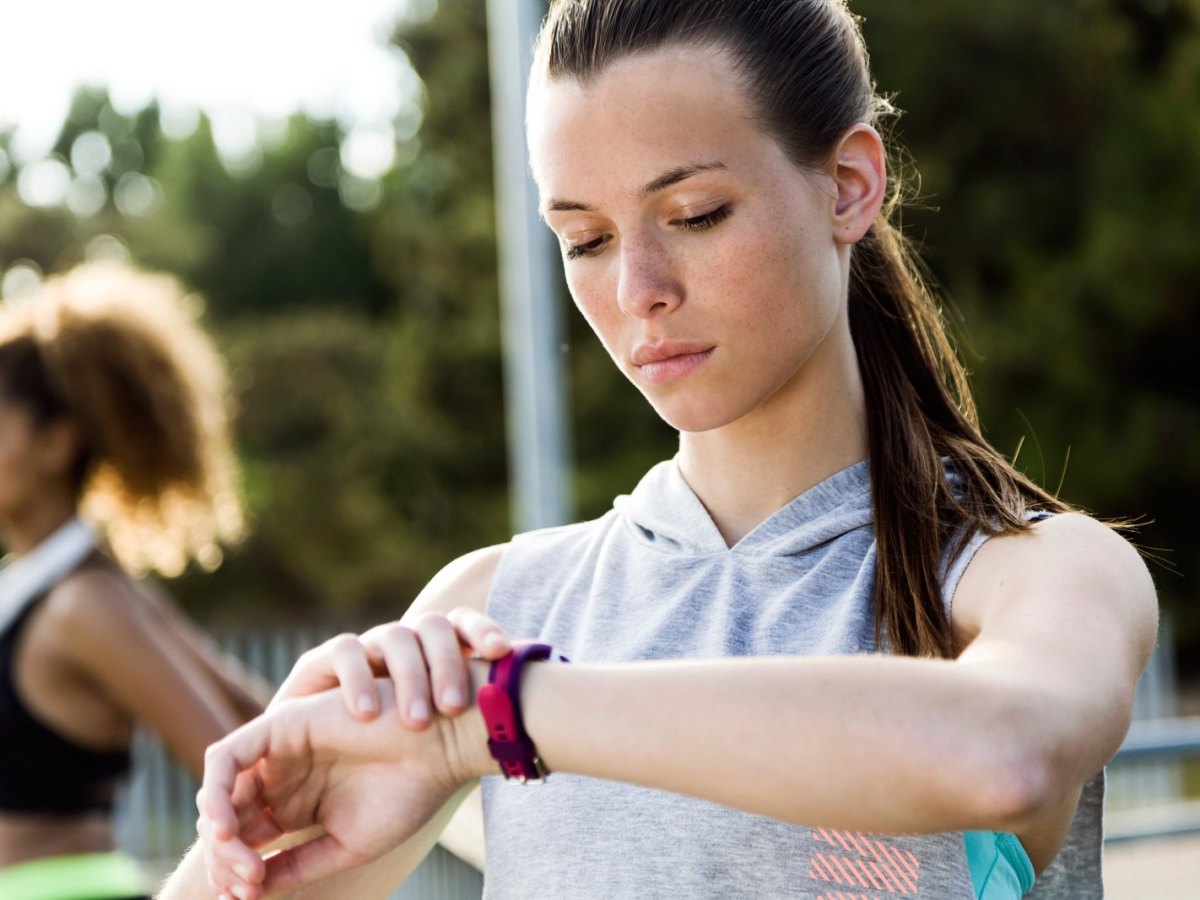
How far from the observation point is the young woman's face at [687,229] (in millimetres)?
1454

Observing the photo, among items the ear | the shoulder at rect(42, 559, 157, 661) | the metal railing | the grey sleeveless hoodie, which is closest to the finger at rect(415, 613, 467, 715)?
the grey sleeveless hoodie

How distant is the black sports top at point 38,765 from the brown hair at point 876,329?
194 centimetres

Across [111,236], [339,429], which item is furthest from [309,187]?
[339,429]

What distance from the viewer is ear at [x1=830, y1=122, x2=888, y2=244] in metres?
1.59

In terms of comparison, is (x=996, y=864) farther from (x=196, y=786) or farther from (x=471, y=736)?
(x=196, y=786)

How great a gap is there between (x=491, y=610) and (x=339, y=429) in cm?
1830

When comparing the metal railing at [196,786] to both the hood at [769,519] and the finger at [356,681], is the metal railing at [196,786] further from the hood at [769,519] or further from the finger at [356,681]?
the finger at [356,681]

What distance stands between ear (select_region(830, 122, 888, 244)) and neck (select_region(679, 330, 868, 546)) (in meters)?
0.13

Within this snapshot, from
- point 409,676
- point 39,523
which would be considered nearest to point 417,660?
point 409,676

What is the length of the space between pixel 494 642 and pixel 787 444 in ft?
1.72

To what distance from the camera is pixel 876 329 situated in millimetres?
1741

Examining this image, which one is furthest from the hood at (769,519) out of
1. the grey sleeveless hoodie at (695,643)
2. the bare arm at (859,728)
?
the bare arm at (859,728)

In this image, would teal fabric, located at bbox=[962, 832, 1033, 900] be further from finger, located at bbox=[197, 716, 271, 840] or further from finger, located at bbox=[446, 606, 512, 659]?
finger, located at bbox=[197, 716, 271, 840]

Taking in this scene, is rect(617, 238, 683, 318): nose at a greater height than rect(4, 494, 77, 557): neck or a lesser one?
greater
